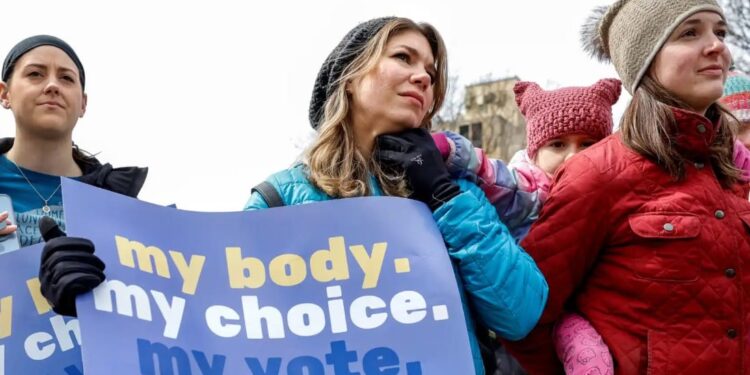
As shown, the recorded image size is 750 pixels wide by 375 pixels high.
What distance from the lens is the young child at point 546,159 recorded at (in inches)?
103

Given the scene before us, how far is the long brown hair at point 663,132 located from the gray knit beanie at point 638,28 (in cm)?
7

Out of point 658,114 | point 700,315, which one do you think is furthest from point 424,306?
point 658,114

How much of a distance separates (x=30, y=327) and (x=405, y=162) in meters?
1.27

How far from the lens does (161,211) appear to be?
94.7 inches

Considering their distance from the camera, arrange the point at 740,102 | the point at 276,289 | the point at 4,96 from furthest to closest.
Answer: the point at 740,102
the point at 4,96
the point at 276,289

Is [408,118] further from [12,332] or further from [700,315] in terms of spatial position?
[12,332]

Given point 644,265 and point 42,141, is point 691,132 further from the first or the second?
point 42,141

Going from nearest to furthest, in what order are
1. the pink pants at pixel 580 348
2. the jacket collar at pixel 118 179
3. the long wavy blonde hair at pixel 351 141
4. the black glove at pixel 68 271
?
the black glove at pixel 68 271 → the pink pants at pixel 580 348 → the long wavy blonde hair at pixel 351 141 → the jacket collar at pixel 118 179

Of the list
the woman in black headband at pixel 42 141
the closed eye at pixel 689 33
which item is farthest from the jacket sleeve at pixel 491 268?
the woman in black headband at pixel 42 141

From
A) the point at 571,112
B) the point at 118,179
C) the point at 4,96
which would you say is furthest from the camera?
the point at 4,96

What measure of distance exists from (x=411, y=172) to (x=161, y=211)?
771mm

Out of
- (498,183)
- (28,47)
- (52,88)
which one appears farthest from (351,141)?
(28,47)

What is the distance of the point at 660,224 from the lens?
2.61 metres

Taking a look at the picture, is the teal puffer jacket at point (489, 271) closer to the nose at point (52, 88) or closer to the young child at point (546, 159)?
the young child at point (546, 159)
